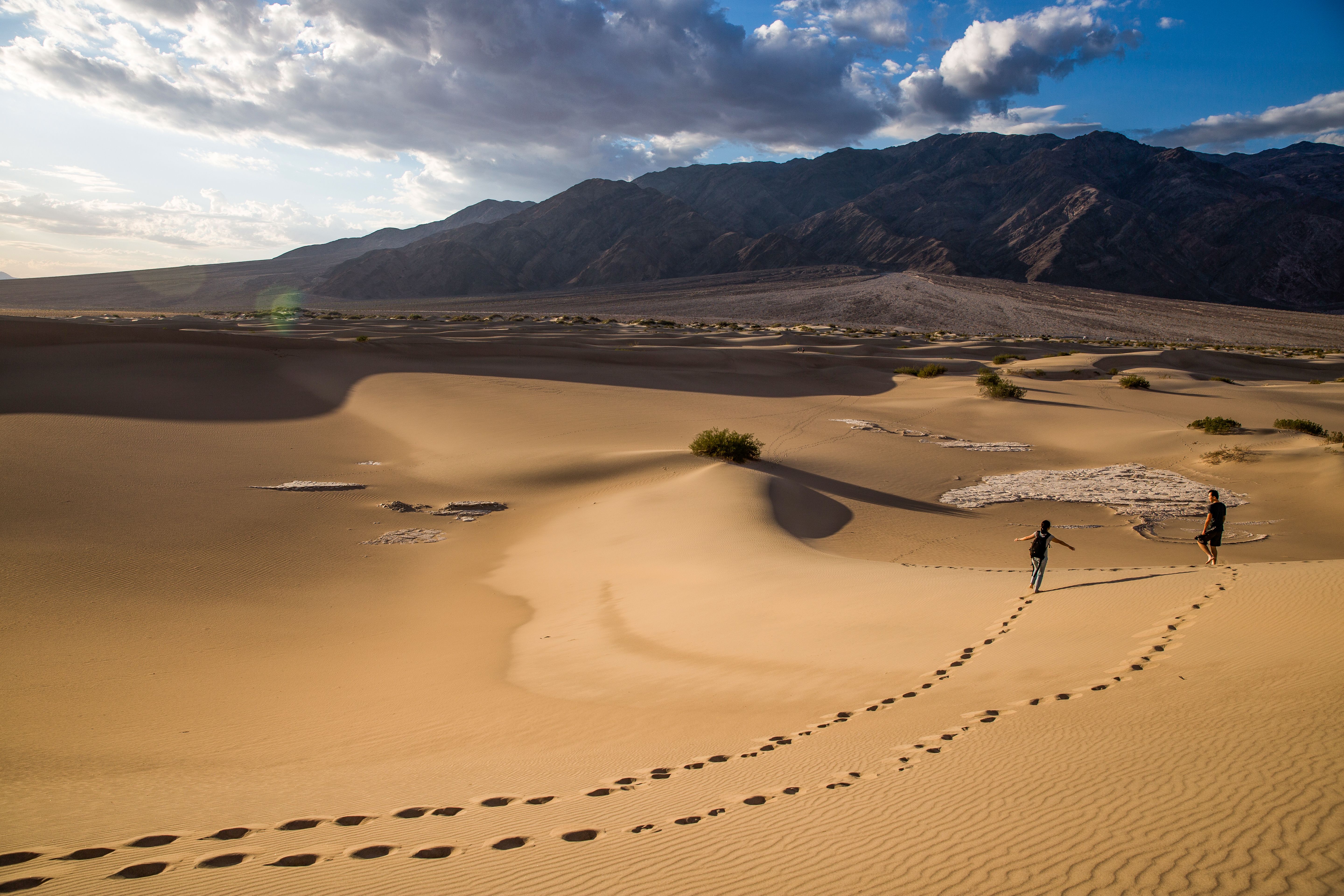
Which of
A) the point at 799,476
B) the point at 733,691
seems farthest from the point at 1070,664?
the point at 799,476

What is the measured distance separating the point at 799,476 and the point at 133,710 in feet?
40.7

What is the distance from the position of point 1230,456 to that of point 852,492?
30.9 feet

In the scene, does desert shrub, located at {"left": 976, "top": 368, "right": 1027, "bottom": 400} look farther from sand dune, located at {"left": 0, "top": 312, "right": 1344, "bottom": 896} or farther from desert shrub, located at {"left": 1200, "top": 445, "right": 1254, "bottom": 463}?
desert shrub, located at {"left": 1200, "top": 445, "right": 1254, "bottom": 463}

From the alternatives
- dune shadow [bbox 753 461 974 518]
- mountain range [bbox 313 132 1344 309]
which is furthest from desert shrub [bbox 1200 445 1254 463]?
mountain range [bbox 313 132 1344 309]

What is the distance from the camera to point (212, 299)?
12744cm

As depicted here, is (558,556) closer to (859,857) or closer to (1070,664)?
(1070,664)

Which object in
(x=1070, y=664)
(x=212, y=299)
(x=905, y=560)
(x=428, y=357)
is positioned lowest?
(x=905, y=560)

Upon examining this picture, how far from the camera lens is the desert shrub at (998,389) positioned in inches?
1032

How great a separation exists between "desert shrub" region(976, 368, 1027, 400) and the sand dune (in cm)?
789

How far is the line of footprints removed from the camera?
368 centimetres

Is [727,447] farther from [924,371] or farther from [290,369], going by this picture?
[924,371]

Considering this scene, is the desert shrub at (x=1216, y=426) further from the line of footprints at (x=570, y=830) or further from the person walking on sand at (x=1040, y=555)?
the line of footprints at (x=570, y=830)

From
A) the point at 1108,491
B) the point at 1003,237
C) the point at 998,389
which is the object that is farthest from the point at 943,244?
the point at 1108,491

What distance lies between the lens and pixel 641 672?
6.79m
